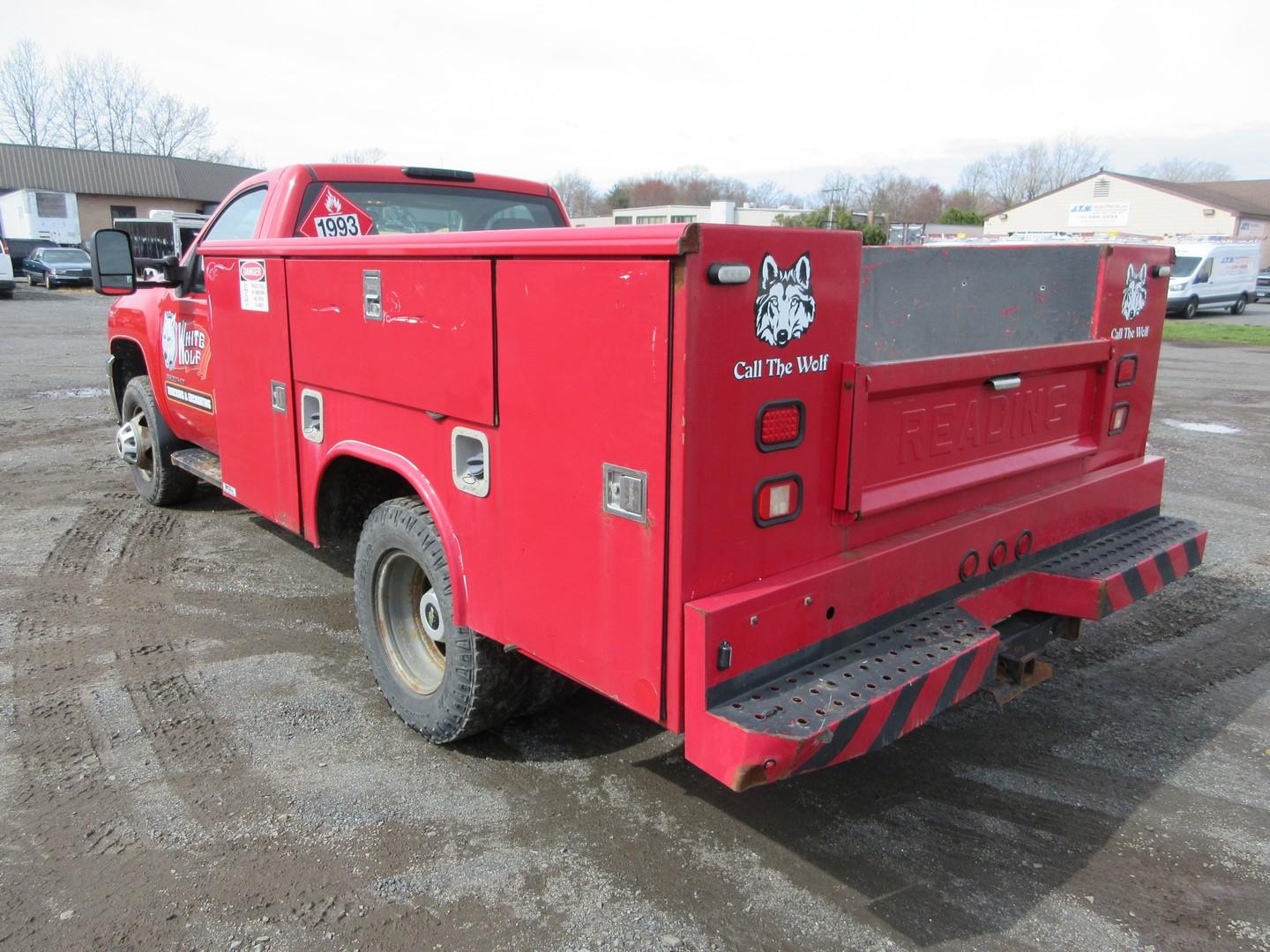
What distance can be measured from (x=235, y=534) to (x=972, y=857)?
4.78 m

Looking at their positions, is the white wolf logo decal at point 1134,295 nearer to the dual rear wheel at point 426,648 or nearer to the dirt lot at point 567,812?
the dirt lot at point 567,812

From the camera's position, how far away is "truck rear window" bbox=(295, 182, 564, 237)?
15.0 ft

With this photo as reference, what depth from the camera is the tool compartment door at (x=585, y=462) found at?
7.55 feet

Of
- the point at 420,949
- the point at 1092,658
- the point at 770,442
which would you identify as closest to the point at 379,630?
the point at 420,949

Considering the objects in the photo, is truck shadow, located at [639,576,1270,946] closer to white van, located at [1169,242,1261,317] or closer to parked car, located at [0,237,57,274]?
white van, located at [1169,242,1261,317]

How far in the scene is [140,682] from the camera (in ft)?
13.1

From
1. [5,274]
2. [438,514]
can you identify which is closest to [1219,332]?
[438,514]

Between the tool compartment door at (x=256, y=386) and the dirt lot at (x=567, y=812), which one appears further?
the tool compartment door at (x=256, y=386)

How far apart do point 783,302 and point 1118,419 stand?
214cm

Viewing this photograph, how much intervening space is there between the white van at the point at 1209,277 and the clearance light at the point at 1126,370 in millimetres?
27094

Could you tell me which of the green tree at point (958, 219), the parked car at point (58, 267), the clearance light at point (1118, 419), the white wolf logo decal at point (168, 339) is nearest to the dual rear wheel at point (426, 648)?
the clearance light at point (1118, 419)

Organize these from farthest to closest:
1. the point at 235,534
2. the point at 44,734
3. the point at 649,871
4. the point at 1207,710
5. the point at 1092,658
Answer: the point at 235,534
the point at 1092,658
the point at 1207,710
the point at 44,734
the point at 649,871

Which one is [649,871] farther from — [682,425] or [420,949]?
[682,425]

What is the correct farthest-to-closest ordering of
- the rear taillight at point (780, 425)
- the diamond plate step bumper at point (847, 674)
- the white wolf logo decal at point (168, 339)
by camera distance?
the white wolf logo decal at point (168, 339) → the rear taillight at point (780, 425) → the diamond plate step bumper at point (847, 674)
